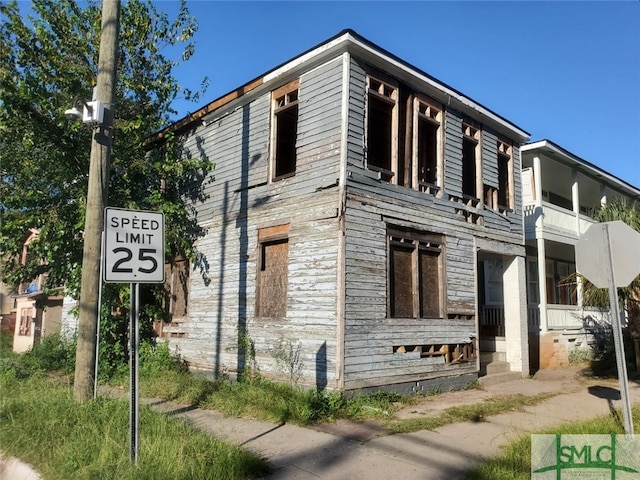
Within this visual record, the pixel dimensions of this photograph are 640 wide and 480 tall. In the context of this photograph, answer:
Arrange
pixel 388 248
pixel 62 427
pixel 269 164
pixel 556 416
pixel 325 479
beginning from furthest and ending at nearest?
pixel 269 164 → pixel 388 248 → pixel 556 416 → pixel 62 427 → pixel 325 479

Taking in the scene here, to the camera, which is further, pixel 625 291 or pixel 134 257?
pixel 625 291

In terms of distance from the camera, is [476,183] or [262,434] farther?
[476,183]

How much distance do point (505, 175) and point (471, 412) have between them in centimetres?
786

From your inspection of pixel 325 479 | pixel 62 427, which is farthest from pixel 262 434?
pixel 62 427

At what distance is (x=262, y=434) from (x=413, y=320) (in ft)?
14.4

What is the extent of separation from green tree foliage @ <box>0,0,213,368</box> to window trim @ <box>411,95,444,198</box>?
459 centimetres

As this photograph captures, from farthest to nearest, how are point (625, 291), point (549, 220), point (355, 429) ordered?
point (549, 220), point (625, 291), point (355, 429)

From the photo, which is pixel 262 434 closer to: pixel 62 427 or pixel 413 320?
pixel 62 427

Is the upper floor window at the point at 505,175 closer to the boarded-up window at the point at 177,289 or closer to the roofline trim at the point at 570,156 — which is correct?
the roofline trim at the point at 570,156

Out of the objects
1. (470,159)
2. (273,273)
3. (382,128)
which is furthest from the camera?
(470,159)

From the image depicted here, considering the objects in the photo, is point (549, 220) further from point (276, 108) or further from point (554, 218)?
point (276, 108)

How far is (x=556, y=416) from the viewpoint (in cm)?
843

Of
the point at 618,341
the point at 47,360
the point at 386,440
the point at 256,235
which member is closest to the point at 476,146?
the point at 256,235

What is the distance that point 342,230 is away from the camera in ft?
29.9
